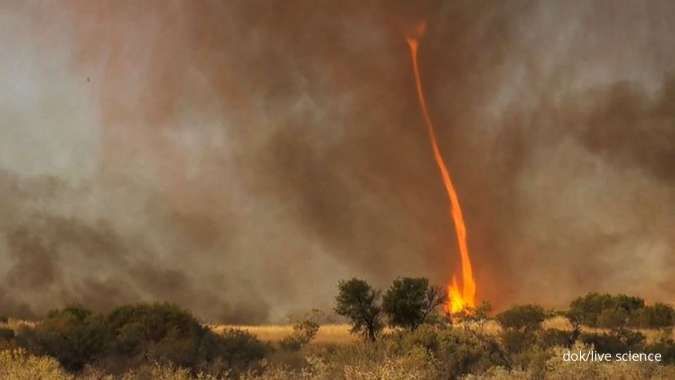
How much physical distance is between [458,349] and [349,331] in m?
17.6

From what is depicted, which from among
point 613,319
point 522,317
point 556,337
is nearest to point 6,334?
point 556,337

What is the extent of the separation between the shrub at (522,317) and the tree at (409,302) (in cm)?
Answer: 523

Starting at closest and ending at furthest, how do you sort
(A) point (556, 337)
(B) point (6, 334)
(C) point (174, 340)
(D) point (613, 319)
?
(C) point (174, 340)
(B) point (6, 334)
(A) point (556, 337)
(D) point (613, 319)

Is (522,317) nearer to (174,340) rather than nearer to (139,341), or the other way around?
(174,340)

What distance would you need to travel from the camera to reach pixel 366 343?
38.0m

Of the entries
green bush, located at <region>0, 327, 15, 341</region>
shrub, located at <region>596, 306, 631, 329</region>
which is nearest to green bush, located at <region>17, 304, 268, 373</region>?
green bush, located at <region>0, 327, 15, 341</region>

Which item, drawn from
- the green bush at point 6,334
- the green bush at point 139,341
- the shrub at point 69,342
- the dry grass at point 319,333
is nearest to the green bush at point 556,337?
the dry grass at point 319,333

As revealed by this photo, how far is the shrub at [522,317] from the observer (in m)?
52.8

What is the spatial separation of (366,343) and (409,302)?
1428cm

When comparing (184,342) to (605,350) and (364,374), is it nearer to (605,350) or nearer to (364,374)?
(364,374)

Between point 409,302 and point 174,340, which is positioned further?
point 409,302

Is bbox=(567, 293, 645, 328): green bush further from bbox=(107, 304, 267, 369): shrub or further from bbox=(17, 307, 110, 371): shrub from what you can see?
bbox=(17, 307, 110, 371): shrub

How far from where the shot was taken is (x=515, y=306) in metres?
55.5

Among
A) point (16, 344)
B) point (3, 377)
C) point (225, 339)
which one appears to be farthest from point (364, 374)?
point (16, 344)
